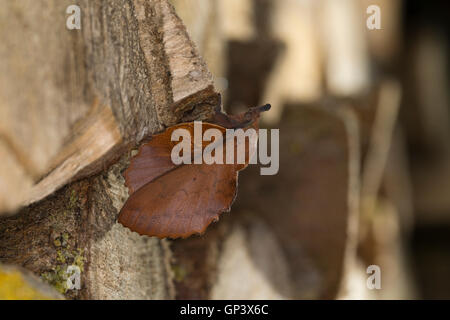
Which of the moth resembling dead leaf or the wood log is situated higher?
the wood log

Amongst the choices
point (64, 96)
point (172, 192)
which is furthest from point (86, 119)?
point (172, 192)

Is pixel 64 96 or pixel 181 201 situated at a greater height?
pixel 64 96

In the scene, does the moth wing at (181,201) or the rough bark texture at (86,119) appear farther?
the moth wing at (181,201)

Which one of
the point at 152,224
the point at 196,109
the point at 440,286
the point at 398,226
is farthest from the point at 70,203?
the point at 440,286

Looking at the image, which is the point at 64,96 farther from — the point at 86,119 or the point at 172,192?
the point at 172,192

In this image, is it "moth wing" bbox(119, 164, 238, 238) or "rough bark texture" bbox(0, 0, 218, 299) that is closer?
"rough bark texture" bbox(0, 0, 218, 299)

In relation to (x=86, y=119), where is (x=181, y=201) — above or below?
below

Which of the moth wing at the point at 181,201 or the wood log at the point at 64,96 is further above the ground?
the wood log at the point at 64,96

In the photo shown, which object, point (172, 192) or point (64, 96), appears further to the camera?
point (172, 192)

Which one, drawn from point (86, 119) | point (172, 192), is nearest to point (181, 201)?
point (172, 192)
